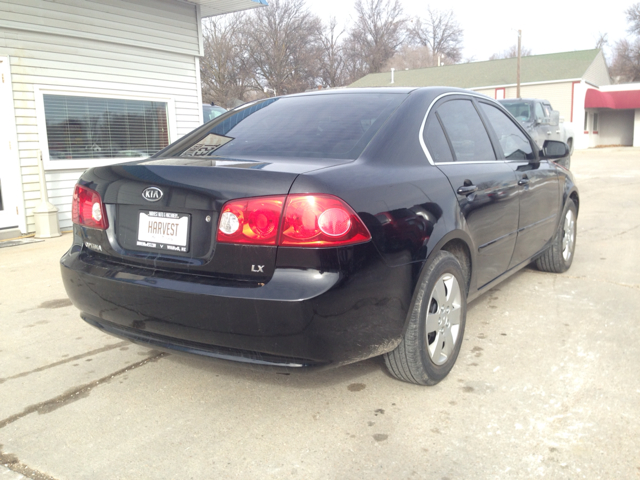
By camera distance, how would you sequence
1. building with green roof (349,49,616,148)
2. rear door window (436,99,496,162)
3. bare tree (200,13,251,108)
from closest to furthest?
rear door window (436,99,496,162) < building with green roof (349,49,616,148) < bare tree (200,13,251,108)

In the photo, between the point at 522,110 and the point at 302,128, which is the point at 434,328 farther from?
the point at 522,110

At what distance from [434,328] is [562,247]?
2.80 m

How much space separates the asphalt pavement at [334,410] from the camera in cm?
238

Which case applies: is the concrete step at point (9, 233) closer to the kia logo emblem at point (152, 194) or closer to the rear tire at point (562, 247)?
the kia logo emblem at point (152, 194)

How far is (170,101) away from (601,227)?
7352 mm

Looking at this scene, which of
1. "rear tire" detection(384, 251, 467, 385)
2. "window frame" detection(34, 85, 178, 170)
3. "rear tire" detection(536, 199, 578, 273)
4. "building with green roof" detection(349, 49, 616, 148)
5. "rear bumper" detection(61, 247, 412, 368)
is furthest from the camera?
"building with green roof" detection(349, 49, 616, 148)

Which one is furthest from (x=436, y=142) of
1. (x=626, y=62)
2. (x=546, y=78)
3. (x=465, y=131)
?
(x=626, y=62)

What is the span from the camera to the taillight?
93.4 inches

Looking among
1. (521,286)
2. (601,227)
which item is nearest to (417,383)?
(521,286)

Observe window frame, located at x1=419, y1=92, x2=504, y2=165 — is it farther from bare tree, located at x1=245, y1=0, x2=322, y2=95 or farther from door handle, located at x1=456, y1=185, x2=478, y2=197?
bare tree, located at x1=245, y1=0, x2=322, y2=95

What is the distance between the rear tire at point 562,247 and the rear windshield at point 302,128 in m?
2.56

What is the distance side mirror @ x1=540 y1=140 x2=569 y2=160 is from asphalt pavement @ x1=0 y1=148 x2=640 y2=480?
1.26m

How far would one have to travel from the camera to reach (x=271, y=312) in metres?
2.36

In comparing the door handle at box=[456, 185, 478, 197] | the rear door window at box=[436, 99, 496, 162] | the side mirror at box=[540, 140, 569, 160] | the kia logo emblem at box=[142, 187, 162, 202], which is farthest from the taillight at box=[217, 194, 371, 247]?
the side mirror at box=[540, 140, 569, 160]
